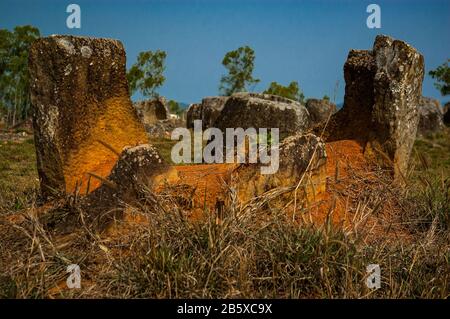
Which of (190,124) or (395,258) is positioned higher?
(190,124)

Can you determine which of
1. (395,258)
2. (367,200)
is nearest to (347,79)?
(367,200)

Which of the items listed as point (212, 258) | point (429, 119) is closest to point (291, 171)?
point (212, 258)

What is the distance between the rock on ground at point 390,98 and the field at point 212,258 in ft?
5.71

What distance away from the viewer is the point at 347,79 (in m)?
8.77

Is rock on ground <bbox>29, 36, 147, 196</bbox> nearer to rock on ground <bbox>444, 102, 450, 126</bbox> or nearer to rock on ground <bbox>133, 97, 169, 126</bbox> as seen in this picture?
rock on ground <bbox>133, 97, 169, 126</bbox>

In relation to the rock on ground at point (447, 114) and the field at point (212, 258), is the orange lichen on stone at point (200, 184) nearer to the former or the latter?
the field at point (212, 258)

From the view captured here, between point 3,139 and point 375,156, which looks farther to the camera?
point 3,139

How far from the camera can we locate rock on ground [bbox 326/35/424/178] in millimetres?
8078

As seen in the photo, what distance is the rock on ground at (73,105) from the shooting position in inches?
287

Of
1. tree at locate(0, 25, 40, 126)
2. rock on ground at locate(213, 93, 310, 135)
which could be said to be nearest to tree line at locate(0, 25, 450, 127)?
tree at locate(0, 25, 40, 126)

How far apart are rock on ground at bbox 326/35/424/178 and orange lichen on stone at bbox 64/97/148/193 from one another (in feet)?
9.07

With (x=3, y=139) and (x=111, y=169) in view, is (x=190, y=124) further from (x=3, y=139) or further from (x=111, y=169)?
(x=111, y=169)

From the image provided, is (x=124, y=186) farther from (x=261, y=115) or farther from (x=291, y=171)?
(x=261, y=115)
